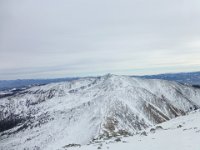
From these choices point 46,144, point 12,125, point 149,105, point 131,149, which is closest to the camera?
point 131,149

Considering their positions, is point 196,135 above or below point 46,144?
above

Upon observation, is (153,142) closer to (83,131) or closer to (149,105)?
(83,131)

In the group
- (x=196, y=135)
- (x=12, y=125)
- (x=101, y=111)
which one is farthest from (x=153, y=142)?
(x=12, y=125)

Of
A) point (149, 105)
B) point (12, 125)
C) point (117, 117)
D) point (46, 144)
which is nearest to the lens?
point (46, 144)

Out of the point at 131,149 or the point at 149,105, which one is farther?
the point at 149,105

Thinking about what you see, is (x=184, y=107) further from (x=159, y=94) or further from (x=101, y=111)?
(x=101, y=111)

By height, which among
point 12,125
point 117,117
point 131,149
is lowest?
point 12,125

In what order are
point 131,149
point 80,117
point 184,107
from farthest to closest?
point 184,107
point 80,117
point 131,149

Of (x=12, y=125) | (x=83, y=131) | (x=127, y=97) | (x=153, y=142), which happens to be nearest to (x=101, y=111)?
(x=83, y=131)

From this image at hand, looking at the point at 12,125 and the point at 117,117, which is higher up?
the point at 117,117
